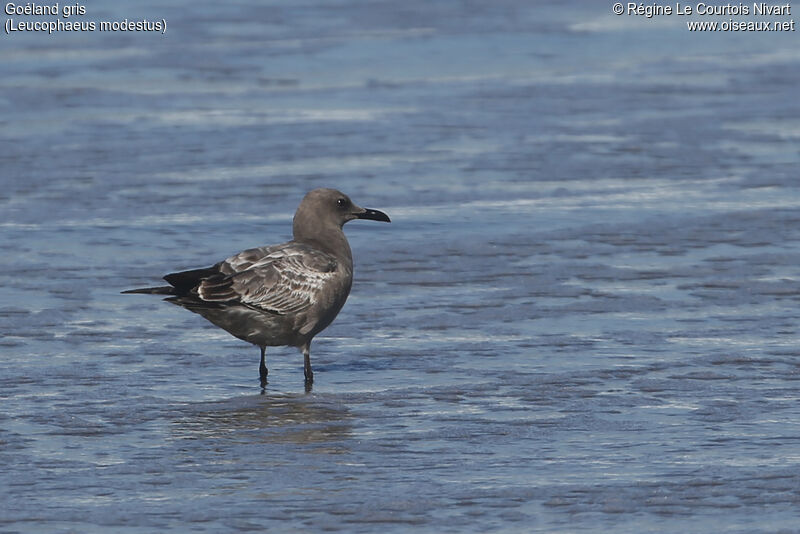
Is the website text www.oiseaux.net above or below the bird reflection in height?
above

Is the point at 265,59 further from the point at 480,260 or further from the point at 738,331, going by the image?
the point at 738,331

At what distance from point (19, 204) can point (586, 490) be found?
23.6ft

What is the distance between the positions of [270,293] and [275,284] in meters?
0.06

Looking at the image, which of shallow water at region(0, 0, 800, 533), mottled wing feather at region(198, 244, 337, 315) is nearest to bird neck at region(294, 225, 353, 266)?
mottled wing feather at region(198, 244, 337, 315)

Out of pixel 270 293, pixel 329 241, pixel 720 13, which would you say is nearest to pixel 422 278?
pixel 329 241

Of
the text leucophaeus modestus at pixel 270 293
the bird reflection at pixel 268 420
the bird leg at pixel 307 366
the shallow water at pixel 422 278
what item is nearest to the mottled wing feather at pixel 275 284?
the text leucophaeus modestus at pixel 270 293

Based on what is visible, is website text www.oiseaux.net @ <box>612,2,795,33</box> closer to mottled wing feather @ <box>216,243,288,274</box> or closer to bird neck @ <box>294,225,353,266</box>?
bird neck @ <box>294,225,353,266</box>

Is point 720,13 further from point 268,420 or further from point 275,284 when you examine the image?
point 268,420

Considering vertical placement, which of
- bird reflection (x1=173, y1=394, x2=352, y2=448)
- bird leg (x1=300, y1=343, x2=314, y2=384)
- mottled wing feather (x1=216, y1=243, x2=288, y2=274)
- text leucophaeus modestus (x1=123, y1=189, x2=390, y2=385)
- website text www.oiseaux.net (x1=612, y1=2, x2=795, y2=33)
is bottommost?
bird reflection (x1=173, y1=394, x2=352, y2=448)

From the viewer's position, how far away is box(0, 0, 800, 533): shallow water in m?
7.20

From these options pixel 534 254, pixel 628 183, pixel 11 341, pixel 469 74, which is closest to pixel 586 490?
pixel 11 341

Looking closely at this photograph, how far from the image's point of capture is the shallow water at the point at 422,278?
7195 millimetres

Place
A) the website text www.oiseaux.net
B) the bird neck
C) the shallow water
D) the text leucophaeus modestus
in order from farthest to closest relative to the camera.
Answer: the website text www.oiseaux.net
the bird neck
the text leucophaeus modestus
the shallow water

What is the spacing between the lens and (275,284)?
923cm
